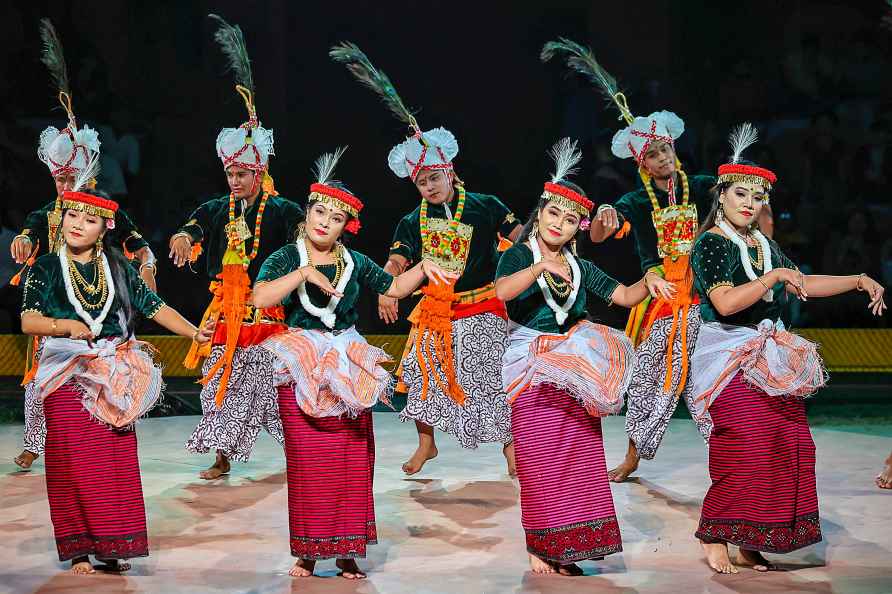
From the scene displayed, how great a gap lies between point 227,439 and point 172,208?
3.92 metres

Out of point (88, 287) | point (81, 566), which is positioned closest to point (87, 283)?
point (88, 287)

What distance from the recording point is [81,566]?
4.02 metres

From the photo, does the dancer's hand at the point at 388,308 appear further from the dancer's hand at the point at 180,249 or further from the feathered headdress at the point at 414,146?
the dancer's hand at the point at 180,249

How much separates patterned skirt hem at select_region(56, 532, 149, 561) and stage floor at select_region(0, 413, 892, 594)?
2.9 inches

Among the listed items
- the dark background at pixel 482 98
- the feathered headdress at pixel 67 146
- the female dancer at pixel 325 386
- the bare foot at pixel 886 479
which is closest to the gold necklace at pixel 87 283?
the female dancer at pixel 325 386

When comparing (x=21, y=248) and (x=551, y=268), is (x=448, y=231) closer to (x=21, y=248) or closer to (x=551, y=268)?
(x=551, y=268)

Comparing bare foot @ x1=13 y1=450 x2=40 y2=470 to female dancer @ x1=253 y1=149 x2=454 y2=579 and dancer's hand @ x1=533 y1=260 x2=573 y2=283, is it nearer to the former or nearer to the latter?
female dancer @ x1=253 y1=149 x2=454 y2=579

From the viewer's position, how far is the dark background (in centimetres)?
895

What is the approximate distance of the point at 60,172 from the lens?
19.1ft

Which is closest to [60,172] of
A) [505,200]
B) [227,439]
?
[227,439]

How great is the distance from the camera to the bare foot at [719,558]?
3.96 meters

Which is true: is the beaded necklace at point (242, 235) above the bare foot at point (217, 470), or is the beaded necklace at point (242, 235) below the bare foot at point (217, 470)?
above

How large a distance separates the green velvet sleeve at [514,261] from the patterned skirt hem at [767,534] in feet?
3.47

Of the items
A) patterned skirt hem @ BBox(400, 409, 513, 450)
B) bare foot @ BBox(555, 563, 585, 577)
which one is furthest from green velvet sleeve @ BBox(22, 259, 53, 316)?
patterned skirt hem @ BBox(400, 409, 513, 450)
